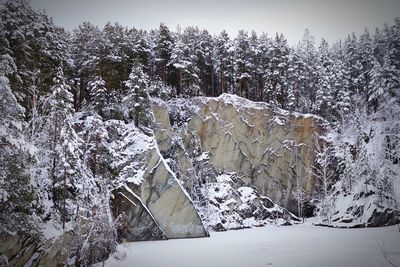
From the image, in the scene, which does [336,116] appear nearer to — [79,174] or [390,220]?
[390,220]

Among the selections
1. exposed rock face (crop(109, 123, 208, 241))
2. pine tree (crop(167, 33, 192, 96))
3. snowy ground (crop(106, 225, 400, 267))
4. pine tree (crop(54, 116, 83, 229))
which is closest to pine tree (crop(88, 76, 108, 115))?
exposed rock face (crop(109, 123, 208, 241))

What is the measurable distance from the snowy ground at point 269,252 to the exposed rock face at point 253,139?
52.1 ft

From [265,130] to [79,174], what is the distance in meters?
32.2

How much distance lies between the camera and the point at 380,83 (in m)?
43.1

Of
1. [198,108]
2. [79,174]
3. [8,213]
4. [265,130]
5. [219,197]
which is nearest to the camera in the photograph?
[8,213]

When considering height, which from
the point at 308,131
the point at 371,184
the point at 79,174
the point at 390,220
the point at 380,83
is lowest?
the point at 390,220

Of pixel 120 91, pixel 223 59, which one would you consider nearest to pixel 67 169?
pixel 120 91

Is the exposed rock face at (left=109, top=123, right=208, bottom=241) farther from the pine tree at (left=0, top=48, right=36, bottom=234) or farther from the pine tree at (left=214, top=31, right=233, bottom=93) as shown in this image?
the pine tree at (left=214, top=31, right=233, bottom=93)

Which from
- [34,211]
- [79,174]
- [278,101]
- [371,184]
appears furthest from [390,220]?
[34,211]

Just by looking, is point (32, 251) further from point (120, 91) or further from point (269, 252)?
point (120, 91)

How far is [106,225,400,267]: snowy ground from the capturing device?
17203mm

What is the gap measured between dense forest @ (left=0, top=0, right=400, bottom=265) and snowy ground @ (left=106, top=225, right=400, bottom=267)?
3.88 meters

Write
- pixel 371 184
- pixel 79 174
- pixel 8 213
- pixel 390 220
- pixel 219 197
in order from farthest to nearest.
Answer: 1. pixel 219 197
2. pixel 371 184
3. pixel 390 220
4. pixel 79 174
5. pixel 8 213

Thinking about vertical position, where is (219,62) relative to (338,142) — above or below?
above
